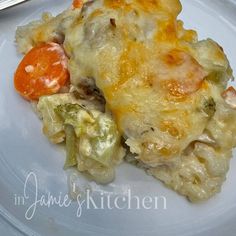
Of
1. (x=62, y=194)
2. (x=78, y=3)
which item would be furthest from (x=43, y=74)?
(x=62, y=194)

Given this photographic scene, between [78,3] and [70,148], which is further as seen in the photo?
[78,3]

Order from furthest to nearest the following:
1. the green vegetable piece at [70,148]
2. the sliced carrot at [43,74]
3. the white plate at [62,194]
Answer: the sliced carrot at [43,74] → the green vegetable piece at [70,148] → the white plate at [62,194]

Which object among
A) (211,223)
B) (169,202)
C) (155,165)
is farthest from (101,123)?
(211,223)

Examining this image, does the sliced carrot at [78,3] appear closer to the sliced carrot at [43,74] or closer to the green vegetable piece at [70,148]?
the sliced carrot at [43,74]

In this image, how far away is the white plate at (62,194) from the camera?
1688mm

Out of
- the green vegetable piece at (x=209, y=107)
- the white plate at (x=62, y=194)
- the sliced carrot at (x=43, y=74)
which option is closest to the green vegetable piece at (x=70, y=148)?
the white plate at (x=62, y=194)

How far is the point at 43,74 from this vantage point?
196 centimetres

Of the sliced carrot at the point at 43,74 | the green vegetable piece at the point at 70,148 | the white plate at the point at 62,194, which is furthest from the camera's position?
the sliced carrot at the point at 43,74

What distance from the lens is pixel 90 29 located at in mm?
1802

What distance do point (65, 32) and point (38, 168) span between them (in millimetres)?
521

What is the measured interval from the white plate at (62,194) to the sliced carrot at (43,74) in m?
0.06

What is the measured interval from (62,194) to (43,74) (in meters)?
0.48

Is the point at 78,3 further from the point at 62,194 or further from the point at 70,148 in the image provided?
the point at 62,194

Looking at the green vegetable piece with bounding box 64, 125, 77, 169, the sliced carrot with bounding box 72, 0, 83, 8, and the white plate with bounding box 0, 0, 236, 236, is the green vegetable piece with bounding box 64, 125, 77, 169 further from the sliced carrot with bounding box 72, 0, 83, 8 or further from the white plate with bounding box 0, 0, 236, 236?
the sliced carrot with bounding box 72, 0, 83, 8
